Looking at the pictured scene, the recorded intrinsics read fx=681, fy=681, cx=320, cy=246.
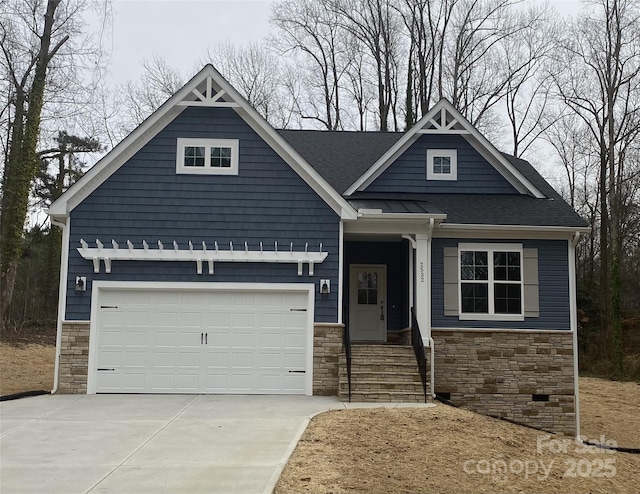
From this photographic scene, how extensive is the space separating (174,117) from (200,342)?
14.5 feet

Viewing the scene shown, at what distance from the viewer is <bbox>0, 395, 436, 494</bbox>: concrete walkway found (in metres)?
6.95

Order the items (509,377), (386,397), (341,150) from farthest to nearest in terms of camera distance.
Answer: (341,150) → (509,377) → (386,397)

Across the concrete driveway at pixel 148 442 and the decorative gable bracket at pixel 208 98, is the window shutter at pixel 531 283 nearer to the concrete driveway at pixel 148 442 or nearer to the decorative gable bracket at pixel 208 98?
the concrete driveway at pixel 148 442

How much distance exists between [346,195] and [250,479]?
924 centimetres

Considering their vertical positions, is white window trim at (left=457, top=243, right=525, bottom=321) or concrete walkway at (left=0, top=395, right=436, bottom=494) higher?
white window trim at (left=457, top=243, right=525, bottom=321)

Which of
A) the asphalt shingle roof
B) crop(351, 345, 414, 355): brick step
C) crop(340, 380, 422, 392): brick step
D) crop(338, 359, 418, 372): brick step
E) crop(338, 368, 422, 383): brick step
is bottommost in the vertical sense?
crop(340, 380, 422, 392): brick step

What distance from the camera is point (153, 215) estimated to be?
13062 millimetres

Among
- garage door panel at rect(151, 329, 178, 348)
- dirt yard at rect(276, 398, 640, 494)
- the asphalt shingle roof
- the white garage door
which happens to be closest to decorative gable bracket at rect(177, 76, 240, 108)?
the asphalt shingle roof

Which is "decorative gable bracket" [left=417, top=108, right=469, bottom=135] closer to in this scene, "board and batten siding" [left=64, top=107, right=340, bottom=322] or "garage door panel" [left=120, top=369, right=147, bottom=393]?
"board and batten siding" [left=64, top=107, right=340, bottom=322]

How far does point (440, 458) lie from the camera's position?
7.99 m

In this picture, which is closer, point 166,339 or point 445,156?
point 166,339

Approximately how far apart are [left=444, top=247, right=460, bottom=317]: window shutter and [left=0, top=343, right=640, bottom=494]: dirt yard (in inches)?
115

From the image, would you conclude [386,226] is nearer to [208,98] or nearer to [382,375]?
[382,375]

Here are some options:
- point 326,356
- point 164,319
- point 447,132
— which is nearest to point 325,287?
point 326,356
